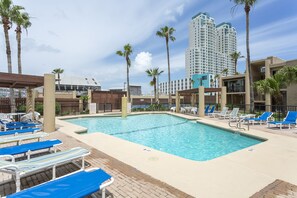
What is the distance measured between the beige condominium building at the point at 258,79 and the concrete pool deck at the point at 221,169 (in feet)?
38.5

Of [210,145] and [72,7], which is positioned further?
[72,7]

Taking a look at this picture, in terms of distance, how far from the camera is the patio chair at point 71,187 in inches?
81.7

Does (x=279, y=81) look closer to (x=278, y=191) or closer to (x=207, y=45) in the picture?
(x=278, y=191)

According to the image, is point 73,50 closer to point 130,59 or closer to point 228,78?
point 130,59

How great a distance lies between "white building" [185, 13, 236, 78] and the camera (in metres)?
112

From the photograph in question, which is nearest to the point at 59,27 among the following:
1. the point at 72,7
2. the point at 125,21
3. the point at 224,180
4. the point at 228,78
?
the point at 72,7

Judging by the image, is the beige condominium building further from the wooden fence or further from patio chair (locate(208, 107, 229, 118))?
the wooden fence

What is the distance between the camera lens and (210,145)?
Result: 25.2 ft

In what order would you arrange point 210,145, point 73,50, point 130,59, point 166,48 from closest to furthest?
point 210,145 < point 73,50 < point 166,48 < point 130,59

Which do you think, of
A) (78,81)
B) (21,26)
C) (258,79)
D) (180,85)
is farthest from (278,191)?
(180,85)

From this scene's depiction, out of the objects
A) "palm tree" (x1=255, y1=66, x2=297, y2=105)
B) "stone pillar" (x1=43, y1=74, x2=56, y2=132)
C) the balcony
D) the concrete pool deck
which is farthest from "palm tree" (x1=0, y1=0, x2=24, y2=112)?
the balcony

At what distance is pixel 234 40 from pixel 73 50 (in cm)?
13216

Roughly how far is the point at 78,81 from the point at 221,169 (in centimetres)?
5140

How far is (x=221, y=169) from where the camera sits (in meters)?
4.04
